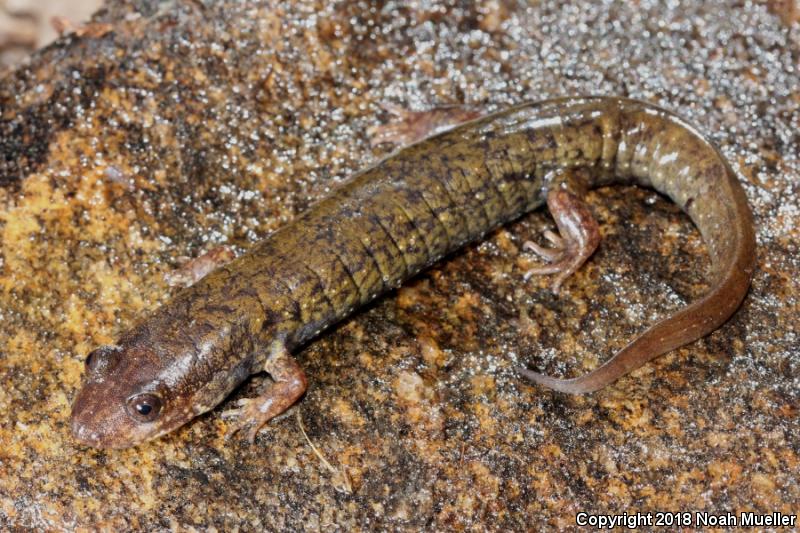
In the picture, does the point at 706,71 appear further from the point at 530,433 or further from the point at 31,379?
the point at 31,379

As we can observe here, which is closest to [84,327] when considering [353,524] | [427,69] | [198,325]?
[198,325]

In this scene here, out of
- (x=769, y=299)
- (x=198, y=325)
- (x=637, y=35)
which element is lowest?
(x=769, y=299)

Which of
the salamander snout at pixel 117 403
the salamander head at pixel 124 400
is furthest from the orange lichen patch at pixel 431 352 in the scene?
the salamander snout at pixel 117 403

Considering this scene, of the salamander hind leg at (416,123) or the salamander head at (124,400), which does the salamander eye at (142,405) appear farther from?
the salamander hind leg at (416,123)

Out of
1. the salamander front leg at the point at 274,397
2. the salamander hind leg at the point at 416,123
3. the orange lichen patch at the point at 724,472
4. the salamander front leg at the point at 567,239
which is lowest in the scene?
the orange lichen patch at the point at 724,472

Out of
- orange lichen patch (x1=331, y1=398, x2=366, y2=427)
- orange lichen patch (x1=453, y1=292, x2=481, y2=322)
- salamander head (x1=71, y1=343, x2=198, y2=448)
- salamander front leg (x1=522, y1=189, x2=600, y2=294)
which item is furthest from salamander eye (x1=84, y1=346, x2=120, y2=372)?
salamander front leg (x1=522, y1=189, x2=600, y2=294)

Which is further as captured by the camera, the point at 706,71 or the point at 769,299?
the point at 706,71

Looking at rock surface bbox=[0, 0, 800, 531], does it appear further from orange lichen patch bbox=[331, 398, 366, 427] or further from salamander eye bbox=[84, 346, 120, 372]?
salamander eye bbox=[84, 346, 120, 372]

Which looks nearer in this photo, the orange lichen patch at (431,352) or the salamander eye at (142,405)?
the salamander eye at (142,405)
